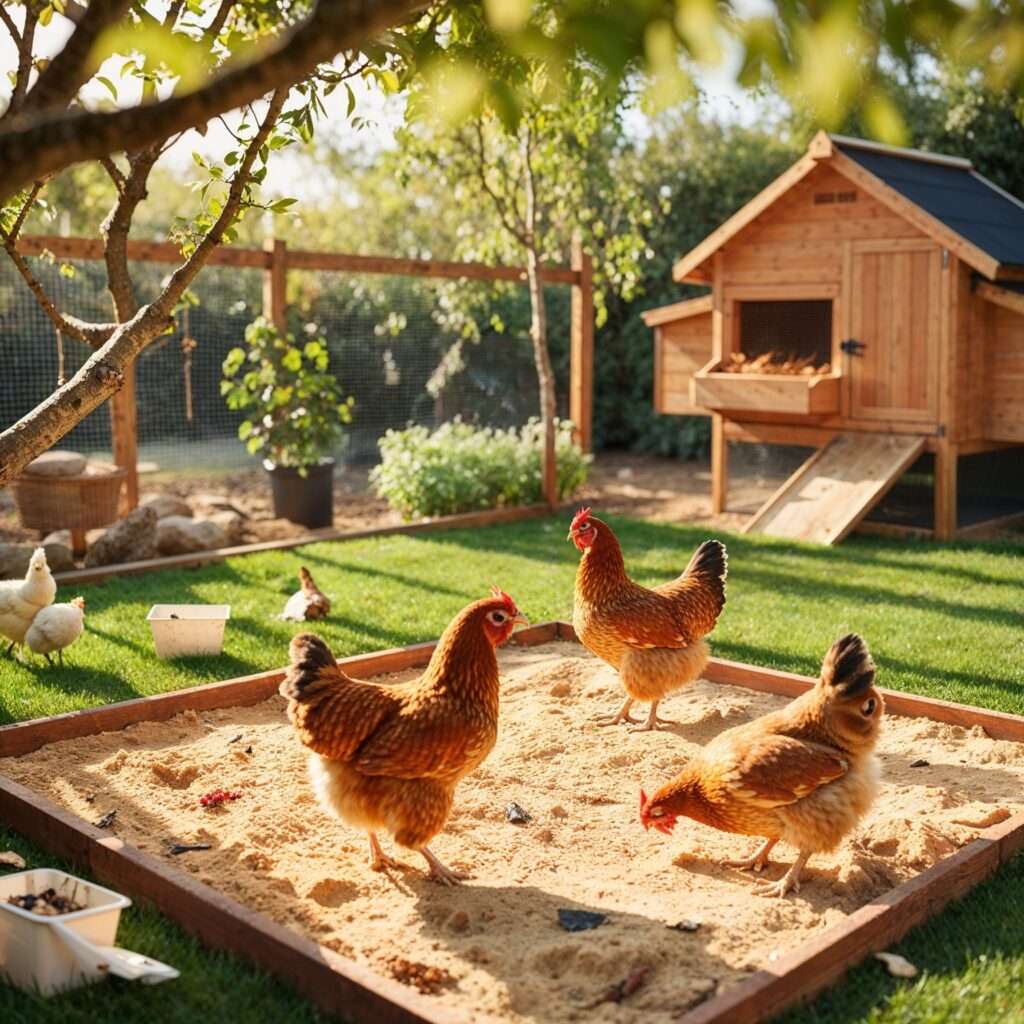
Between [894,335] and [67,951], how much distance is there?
928 centimetres

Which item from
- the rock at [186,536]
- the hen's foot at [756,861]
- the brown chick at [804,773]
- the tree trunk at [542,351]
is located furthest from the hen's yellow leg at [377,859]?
the tree trunk at [542,351]

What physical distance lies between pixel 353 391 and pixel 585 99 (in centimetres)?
572

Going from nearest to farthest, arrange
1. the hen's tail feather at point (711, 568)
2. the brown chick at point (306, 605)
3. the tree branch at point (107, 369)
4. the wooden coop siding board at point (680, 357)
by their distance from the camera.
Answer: the tree branch at point (107, 369) → the hen's tail feather at point (711, 568) → the brown chick at point (306, 605) → the wooden coop siding board at point (680, 357)

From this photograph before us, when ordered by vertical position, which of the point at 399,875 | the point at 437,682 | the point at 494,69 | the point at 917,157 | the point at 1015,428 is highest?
the point at 917,157

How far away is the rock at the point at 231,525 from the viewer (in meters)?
10.3

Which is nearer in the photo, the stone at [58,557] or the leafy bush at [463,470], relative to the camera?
the stone at [58,557]

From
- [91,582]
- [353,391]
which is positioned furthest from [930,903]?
[353,391]

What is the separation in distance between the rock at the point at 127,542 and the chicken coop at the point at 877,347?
16.9ft

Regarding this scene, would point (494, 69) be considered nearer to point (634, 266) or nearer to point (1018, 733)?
point (1018, 733)

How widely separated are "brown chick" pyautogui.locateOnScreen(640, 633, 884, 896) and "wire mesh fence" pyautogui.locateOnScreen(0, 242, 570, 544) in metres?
7.84

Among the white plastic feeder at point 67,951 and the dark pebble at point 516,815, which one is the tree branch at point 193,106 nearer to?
the white plastic feeder at point 67,951

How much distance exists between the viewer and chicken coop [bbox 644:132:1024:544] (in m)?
10.5

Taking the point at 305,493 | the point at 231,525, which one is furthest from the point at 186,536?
the point at 305,493

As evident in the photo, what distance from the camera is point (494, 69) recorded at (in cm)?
269
